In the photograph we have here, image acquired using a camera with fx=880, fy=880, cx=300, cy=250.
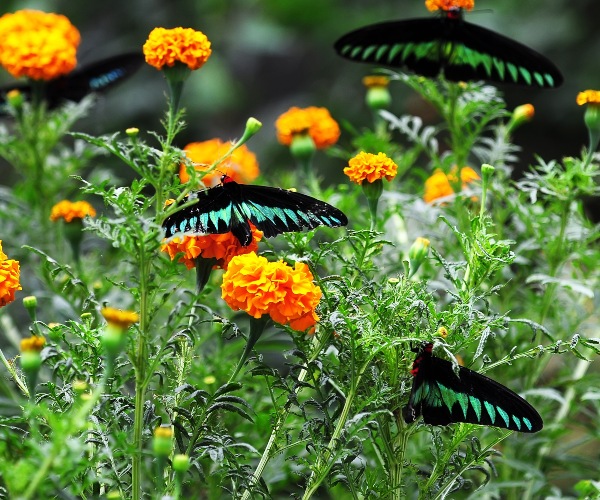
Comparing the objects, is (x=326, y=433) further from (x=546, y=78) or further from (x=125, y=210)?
(x=546, y=78)

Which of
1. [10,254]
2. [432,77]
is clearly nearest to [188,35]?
[432,77]

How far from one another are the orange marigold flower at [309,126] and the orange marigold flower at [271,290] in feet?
2.59

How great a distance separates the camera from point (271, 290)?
3.40 feet

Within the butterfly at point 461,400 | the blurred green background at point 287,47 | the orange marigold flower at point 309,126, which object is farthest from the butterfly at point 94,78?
the blurred green background at point 287,47

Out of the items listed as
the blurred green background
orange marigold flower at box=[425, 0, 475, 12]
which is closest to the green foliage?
orange marigold flower at box=[425, 0, 475, 12]

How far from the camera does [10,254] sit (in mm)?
1925

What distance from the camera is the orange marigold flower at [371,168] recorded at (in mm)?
1212

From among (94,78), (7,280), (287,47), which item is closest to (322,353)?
(7,280)

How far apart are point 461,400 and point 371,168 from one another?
347mm

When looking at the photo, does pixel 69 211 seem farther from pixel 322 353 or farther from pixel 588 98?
pixel 588 98

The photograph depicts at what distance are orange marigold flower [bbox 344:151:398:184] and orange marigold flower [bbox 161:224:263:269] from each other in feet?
0.58

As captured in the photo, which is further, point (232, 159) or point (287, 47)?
point (287, 47)

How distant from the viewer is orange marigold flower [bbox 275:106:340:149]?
1.80 m

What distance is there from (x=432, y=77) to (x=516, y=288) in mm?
436
